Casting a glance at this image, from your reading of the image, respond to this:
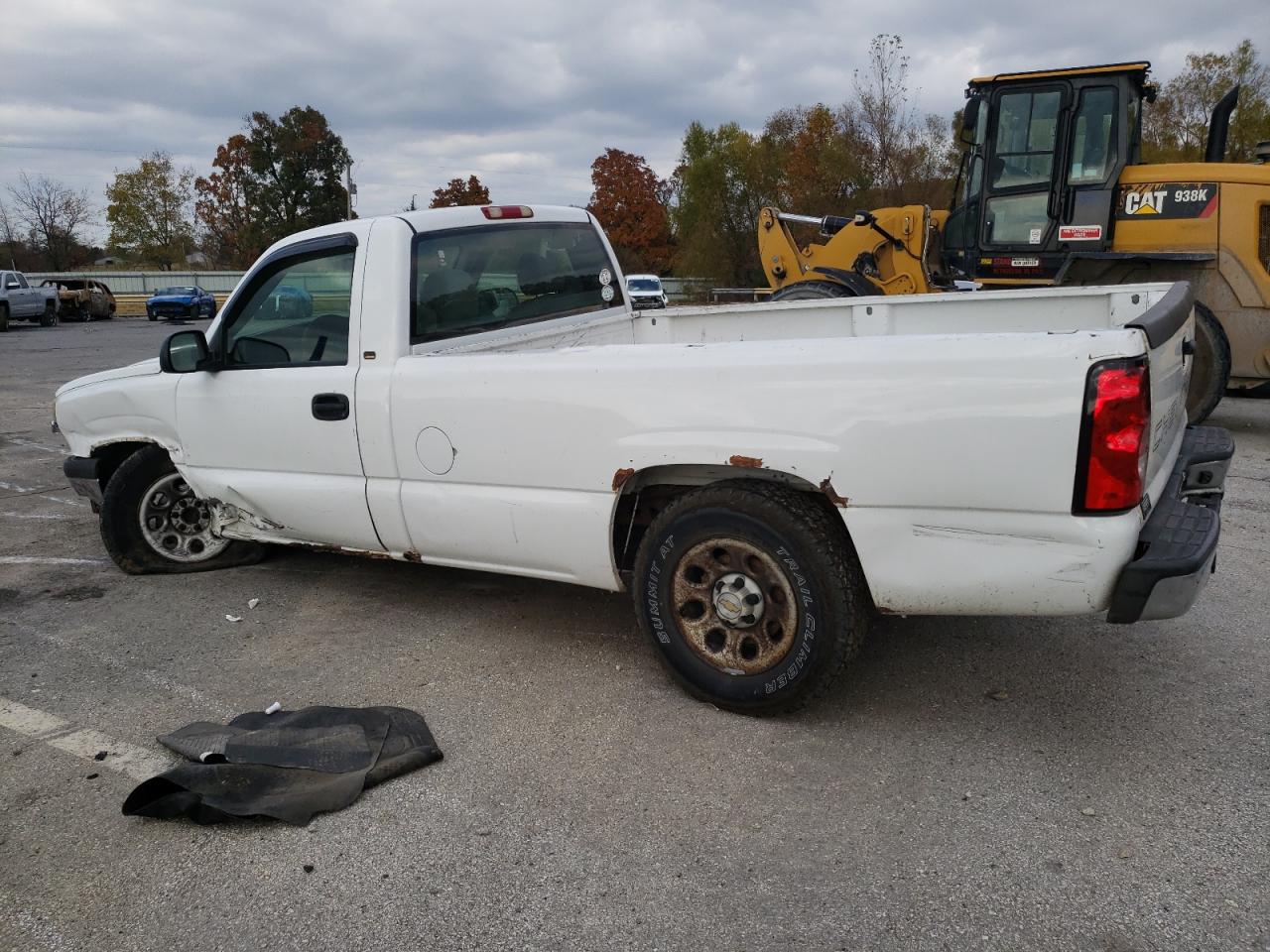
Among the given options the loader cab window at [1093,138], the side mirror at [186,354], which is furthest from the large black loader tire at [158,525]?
the loader cab window at [1093,138]

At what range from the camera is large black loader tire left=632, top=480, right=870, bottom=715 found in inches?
126

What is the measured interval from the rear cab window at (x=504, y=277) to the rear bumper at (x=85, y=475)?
8.43 feet

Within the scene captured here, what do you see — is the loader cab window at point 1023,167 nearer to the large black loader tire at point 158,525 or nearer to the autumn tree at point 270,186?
the large black loader tire at point 158,525

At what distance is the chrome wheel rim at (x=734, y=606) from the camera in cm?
332

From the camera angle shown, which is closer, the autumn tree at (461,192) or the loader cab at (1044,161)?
the loader cab at (1044,161)

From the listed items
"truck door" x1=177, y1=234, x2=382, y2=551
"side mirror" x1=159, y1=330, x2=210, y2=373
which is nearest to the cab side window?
"truck door" x1=177, y1=234, x2=382, y2=551

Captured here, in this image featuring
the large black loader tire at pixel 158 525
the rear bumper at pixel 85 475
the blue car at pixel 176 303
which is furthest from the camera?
the blue car at pixel 176 303

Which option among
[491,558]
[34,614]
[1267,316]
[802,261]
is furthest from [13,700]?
[802,261]

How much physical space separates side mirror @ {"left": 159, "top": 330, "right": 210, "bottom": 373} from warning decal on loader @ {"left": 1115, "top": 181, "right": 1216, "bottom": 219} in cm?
850

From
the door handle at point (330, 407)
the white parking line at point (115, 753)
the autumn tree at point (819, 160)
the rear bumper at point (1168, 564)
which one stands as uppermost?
the autumn tree at point (819, 160)

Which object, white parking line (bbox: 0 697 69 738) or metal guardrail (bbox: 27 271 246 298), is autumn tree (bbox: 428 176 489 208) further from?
white parking line (bbox: 0 697 69 738)

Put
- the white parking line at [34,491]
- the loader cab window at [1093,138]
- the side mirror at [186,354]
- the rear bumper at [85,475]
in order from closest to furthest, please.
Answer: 1. the side mirror at [186,354]
2. the rear bumper at [85,475]
3. the white parking line at [34,491]
4. the loader cab window at [1093,138]

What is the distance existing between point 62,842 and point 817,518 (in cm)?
261

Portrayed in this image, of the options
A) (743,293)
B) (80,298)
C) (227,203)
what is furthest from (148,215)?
(743,293)
